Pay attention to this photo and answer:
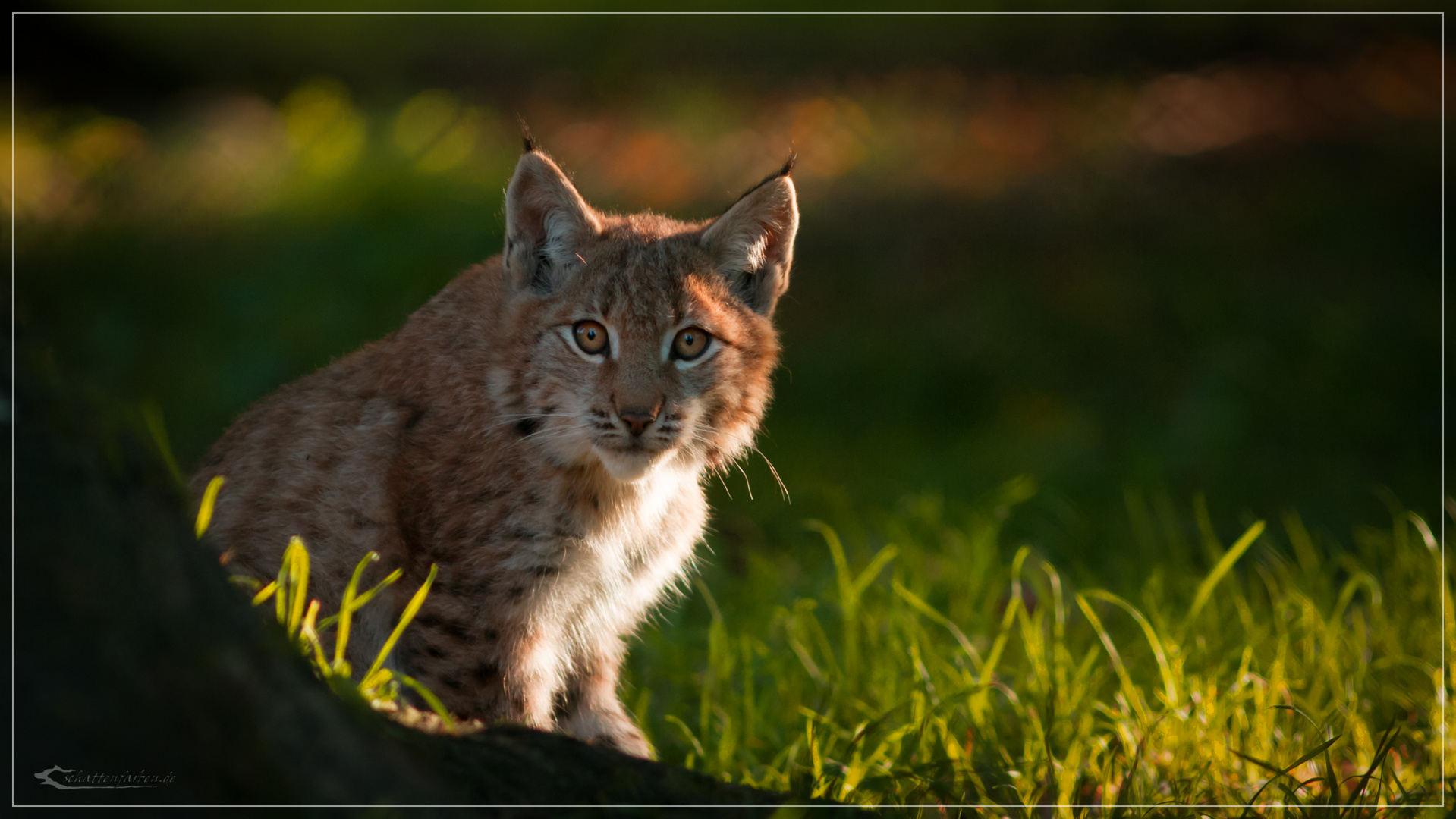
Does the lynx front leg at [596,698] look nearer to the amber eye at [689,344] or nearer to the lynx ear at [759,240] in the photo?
the amber eye at [689,344]

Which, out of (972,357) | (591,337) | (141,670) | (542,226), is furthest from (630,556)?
(972,357)

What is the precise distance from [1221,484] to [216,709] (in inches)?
261

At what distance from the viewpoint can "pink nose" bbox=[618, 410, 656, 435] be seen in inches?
128

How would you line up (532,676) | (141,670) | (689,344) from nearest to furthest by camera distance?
(141,670) < (532,676) < (689,344)

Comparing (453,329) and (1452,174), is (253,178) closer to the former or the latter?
(453,329)

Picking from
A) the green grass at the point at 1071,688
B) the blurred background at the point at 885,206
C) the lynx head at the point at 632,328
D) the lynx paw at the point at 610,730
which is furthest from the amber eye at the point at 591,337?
the blurred background at the point at 885,206

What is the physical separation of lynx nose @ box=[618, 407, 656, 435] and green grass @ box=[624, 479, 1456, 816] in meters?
0.98

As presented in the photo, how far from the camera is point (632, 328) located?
3.47m

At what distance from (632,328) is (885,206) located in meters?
6.51

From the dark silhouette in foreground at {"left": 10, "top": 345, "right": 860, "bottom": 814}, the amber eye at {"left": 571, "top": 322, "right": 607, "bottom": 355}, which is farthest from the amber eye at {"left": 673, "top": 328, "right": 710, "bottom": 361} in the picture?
the dark silhouette in foreground at {"left": 10, "top": 345, "right": 860, "bottom": 814}

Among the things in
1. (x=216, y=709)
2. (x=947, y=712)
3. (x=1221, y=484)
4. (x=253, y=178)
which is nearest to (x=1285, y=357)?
(x=1221, y=484)

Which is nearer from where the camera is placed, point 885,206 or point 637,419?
point 637,419

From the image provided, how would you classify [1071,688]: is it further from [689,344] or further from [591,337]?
[591,337]

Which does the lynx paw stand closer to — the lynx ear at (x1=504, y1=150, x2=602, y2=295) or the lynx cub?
the lynx cub
